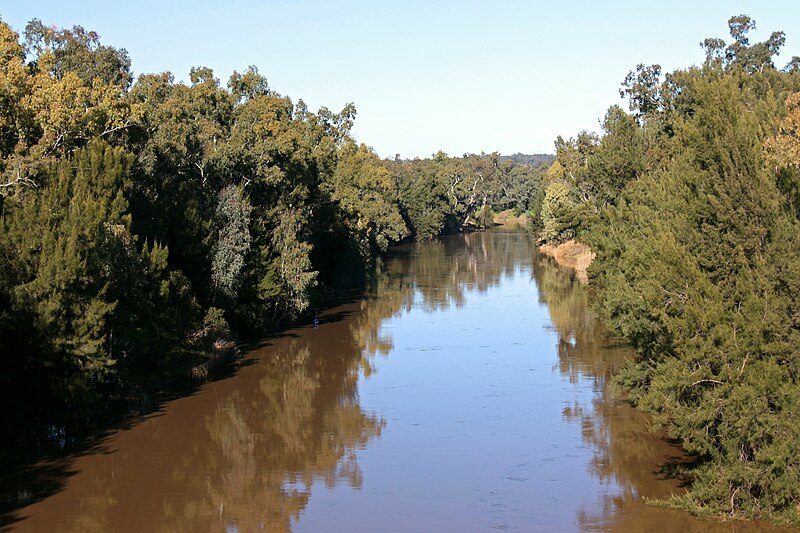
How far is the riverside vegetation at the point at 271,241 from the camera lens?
2036 centimetres

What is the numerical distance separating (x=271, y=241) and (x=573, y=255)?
140 feet

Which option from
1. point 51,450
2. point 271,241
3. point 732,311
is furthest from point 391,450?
point 271,241

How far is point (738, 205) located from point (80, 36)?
38477 mm

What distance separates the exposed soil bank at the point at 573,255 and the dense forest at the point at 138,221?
21312 millimetres

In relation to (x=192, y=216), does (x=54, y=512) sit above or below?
below

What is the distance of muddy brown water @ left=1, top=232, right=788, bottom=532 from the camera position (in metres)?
22.8

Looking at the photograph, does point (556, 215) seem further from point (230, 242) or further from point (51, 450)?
point (51, 450)

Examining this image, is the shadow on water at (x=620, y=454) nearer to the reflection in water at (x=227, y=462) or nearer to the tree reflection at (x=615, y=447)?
the tree reflection at (x=615, y=447)

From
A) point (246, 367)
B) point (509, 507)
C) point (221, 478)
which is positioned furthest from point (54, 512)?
point (246, 367)

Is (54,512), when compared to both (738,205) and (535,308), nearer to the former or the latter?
(738,205)

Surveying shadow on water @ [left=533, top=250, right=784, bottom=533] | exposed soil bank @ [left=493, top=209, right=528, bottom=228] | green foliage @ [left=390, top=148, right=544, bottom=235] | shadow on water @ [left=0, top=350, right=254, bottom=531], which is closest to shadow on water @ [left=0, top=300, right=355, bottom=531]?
shadow on water @ [left=0, top=350, right=254, bottom=531]

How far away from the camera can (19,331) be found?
2684 cm

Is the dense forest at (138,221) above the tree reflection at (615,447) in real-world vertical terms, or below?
above

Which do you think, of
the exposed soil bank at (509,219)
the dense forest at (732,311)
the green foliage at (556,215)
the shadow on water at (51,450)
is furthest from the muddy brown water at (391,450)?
the exposed soil bank at (509,219)
